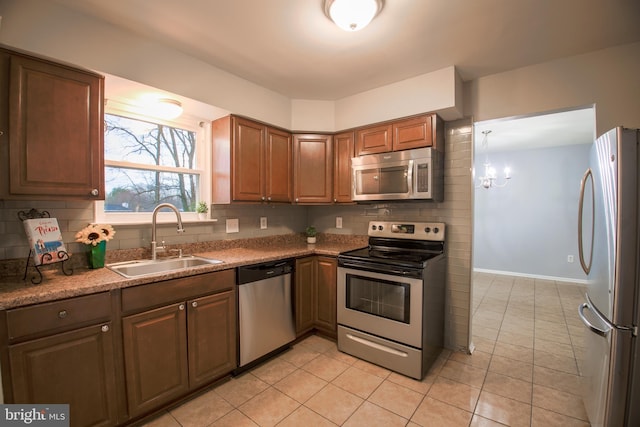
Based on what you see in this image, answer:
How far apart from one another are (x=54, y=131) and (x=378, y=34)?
6.88 ft

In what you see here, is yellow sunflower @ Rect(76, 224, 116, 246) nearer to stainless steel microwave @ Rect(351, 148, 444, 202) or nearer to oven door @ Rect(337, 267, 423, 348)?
oven door @ Rect(337, 267, 423, 348)

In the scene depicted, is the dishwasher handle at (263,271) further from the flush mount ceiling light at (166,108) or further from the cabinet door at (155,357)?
the flush mount ceiling light at (166,108)

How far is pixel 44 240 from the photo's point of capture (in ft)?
5.31

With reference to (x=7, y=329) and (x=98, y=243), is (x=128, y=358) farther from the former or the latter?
(x=98, y=243)

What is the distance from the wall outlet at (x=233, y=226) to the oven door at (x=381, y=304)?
3.81ft

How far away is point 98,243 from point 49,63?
3.60 ft

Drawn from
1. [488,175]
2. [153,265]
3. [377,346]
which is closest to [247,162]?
[153,265]

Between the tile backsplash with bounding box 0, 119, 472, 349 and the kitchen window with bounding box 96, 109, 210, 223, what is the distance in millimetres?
167

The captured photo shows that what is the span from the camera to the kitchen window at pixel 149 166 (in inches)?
84.4

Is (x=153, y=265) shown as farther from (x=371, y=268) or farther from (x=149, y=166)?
(x=371, y=268)

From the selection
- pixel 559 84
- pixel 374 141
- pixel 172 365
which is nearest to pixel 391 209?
pixel 374 141

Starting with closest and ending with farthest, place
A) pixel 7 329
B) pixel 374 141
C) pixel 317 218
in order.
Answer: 1. pixel 7 329
2. pixel 374 141
3. pixel 317 218

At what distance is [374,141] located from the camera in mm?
2814

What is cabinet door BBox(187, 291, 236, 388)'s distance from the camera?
1891mm
